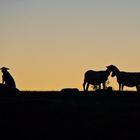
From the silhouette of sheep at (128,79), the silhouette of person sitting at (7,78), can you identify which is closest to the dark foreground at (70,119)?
the silhouette of person sitting at (7,78)

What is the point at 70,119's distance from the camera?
34.3 m

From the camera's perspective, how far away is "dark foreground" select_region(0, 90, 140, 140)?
3120cm

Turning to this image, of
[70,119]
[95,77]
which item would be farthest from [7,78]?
[70,119]

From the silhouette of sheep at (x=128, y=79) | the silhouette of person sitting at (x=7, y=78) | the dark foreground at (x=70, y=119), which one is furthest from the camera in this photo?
the silhouette of sheep at (x=128, y=79)

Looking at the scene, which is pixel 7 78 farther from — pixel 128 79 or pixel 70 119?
pixel 70 119

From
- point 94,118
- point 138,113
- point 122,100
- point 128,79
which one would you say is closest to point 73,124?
point 94,118

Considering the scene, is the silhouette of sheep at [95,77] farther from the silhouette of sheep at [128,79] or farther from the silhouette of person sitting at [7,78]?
the silhouette of person sitting at [7,78]

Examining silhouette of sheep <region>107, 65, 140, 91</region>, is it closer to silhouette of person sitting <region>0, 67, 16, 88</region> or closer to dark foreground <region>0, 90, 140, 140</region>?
silhouette of person sitting <region>0, 67, 16, 88</region>

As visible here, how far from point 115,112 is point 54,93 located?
12.3m

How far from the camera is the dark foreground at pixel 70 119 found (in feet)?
102

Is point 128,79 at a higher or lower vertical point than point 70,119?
higher

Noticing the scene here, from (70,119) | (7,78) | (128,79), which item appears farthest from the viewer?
(128,79)

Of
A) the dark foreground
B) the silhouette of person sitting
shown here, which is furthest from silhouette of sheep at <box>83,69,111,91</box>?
the dark foreground

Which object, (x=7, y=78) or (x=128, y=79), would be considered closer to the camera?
(x=7, y=78)
